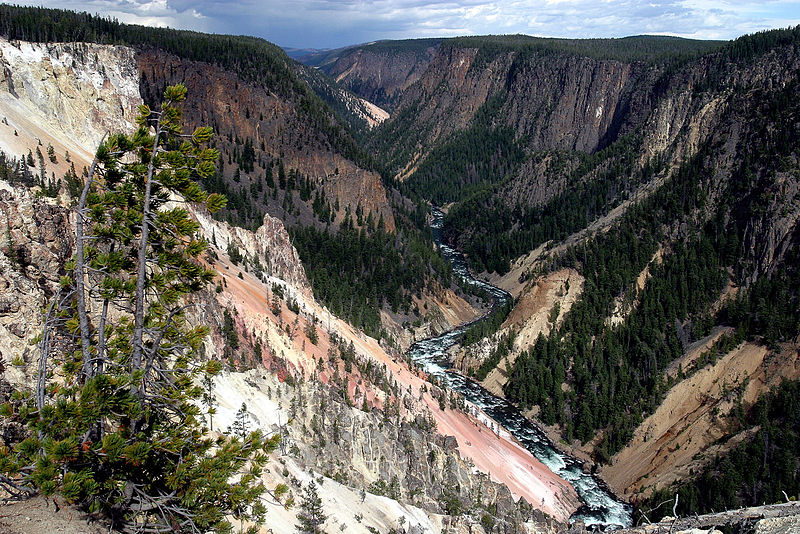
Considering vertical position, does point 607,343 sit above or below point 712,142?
below

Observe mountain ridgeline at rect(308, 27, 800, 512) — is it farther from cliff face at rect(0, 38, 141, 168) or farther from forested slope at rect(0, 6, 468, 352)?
cliff face at rect(0, 38, 141, 168)

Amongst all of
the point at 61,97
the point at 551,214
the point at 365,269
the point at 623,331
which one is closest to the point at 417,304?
the point at 365,269

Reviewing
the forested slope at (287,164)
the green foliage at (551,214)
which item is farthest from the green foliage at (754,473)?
the green foliage at (551,214)

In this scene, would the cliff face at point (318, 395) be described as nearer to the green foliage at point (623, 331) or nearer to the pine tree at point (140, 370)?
the pine tree at point (140, 370)

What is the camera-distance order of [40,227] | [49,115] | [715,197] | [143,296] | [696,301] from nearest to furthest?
[143,296] → [40,227] → [49,115] → [696,301] → [715,197]

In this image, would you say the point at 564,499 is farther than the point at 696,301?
No

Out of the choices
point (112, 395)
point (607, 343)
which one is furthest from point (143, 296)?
point (607, 343)

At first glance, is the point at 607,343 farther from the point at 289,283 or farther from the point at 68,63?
the point at 68,63
